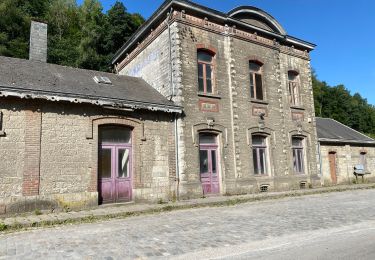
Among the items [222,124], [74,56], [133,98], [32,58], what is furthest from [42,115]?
[74,56]

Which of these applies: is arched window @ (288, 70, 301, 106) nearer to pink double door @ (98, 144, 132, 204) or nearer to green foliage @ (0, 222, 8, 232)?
pink double door @ (98, 144, 132, 204)

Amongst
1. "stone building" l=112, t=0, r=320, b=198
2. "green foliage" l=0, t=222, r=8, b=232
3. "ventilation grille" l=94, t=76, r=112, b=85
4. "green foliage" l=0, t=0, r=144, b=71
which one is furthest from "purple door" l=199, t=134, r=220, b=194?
"green foliage" l=0, t=0, r=144, b=71

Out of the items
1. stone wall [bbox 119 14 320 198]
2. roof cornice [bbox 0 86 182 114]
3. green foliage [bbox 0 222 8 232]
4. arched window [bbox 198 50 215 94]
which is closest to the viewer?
green foliage [bbox 0 222 8 232]

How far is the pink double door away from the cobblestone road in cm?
259

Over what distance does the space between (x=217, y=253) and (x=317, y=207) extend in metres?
6.27

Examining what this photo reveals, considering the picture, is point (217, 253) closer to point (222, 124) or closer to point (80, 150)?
point (80, 150)

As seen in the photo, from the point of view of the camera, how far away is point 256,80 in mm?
16016

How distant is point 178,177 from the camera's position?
1248cm

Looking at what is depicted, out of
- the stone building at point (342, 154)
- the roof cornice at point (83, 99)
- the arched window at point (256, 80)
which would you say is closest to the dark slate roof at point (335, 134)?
the stone building at point (342, 154)

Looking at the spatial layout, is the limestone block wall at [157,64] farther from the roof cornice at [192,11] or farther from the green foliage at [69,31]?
the green foliage at [69,31]

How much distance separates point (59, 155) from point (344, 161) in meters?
17.3

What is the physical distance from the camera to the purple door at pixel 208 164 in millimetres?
13422

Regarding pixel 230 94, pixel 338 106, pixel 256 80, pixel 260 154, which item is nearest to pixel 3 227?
pixel 230 94

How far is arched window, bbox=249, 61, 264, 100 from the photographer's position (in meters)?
15.8
